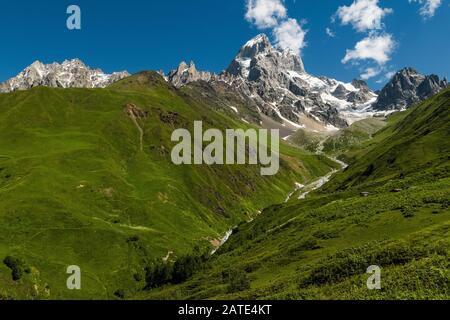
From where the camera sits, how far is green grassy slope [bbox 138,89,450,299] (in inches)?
1885

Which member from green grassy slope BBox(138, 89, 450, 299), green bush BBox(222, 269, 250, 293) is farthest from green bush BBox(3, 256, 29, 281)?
green bush BBox(222, 269, 250, 293)

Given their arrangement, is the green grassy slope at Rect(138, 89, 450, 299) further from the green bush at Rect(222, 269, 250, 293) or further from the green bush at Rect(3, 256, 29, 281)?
the green bush at Rect(3, 256, 29, 281)

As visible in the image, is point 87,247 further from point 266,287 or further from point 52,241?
point 266,287

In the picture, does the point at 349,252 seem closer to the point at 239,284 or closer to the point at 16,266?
the point at 239,284

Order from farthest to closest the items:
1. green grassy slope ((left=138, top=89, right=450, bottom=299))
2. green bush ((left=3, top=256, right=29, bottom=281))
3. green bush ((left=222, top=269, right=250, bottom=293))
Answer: green bush ((left=3, top=256, right=29, bottom=281))
green bush ((left=222, top=269, right=250, bottom=293))
green grassy slope ((left=138, top=89, right=450, bottom=299))

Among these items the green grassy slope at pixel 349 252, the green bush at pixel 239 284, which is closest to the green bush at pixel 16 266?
the green grassy slope at pixel 349 252

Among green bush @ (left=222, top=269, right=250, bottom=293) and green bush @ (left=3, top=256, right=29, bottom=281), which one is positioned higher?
green bush @ (left=3, top=256, right=29, bottom=281)

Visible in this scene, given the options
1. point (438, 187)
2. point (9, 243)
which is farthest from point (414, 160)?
point (9, 243)

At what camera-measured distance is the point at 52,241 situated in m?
142

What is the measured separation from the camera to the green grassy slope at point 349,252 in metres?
47.9

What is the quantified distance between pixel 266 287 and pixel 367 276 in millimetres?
20983

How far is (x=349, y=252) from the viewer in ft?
231

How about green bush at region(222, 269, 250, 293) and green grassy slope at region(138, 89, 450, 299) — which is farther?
green bush at region(222, 269, 250, 293)
